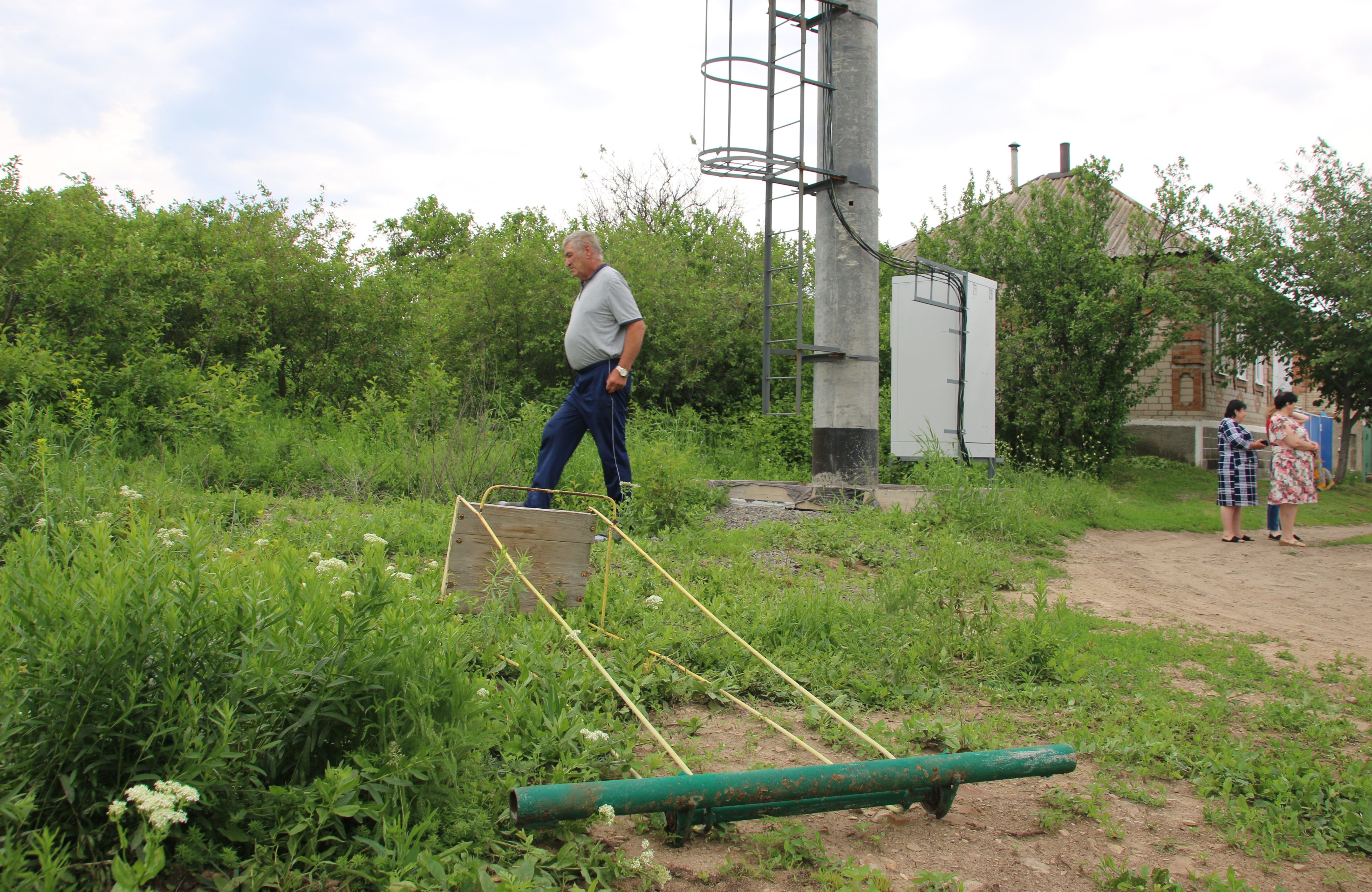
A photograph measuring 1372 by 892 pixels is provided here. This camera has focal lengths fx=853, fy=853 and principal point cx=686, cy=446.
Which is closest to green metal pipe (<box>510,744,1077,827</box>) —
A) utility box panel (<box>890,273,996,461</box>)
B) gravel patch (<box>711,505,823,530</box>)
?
gravel patch (<box>711,505,823,530</box>)

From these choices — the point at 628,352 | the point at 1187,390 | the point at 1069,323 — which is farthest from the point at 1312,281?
the point at 628,352

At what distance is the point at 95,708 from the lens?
1.63 metres

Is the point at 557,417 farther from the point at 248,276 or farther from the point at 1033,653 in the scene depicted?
the point at 248,276

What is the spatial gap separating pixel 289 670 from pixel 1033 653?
300 centimetres

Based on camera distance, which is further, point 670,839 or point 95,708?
point 670,839

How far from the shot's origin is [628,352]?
18.7ft

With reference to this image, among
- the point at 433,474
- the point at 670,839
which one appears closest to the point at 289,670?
the point at 670,839

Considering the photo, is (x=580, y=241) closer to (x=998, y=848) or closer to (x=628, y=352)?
(x=628, y=352)

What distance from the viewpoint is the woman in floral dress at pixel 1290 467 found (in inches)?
347

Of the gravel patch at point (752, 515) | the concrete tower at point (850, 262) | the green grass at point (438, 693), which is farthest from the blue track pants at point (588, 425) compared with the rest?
the concrete tower at point (850, 262)

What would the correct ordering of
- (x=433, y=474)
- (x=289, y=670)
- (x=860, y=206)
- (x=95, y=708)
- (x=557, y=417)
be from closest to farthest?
(x=95, y=708)
(x=289, y=670)
(x=557, y=417)
(x=433, y=474)
(x=860, y=206)

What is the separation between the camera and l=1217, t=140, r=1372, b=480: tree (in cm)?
1777

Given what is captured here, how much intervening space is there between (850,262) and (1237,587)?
4236mm

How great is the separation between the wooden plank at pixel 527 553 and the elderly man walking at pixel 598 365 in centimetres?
178
